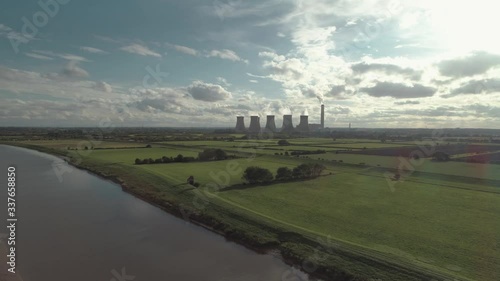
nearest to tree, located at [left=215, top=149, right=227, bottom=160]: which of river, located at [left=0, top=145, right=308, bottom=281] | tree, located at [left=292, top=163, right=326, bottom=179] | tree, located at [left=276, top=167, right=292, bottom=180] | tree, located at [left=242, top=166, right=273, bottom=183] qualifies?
tree, located at [left=292, top=163, right=326, bottom=179]

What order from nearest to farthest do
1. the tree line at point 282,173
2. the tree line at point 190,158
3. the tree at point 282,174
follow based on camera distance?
the tree line at point 282,173 → the tree at point 282,174 → the tree line at point 190,158

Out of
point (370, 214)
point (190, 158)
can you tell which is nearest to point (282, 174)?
point (370, 214)

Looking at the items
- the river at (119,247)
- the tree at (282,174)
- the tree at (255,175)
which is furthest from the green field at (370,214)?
the river at (119,247)

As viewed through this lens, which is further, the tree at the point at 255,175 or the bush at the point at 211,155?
the bush at the point at 211,155

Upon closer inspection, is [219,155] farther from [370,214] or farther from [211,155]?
[370,214]

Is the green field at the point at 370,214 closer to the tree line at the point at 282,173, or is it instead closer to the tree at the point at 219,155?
the tree line at the point at 282,173

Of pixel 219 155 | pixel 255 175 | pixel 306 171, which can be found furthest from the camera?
pixel 219 155

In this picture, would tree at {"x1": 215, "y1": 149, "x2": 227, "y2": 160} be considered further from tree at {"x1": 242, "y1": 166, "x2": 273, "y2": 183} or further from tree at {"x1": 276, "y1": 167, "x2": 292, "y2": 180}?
tree at {"x1": 242, "y1": 166, "x2": 273, "y2": 183}
